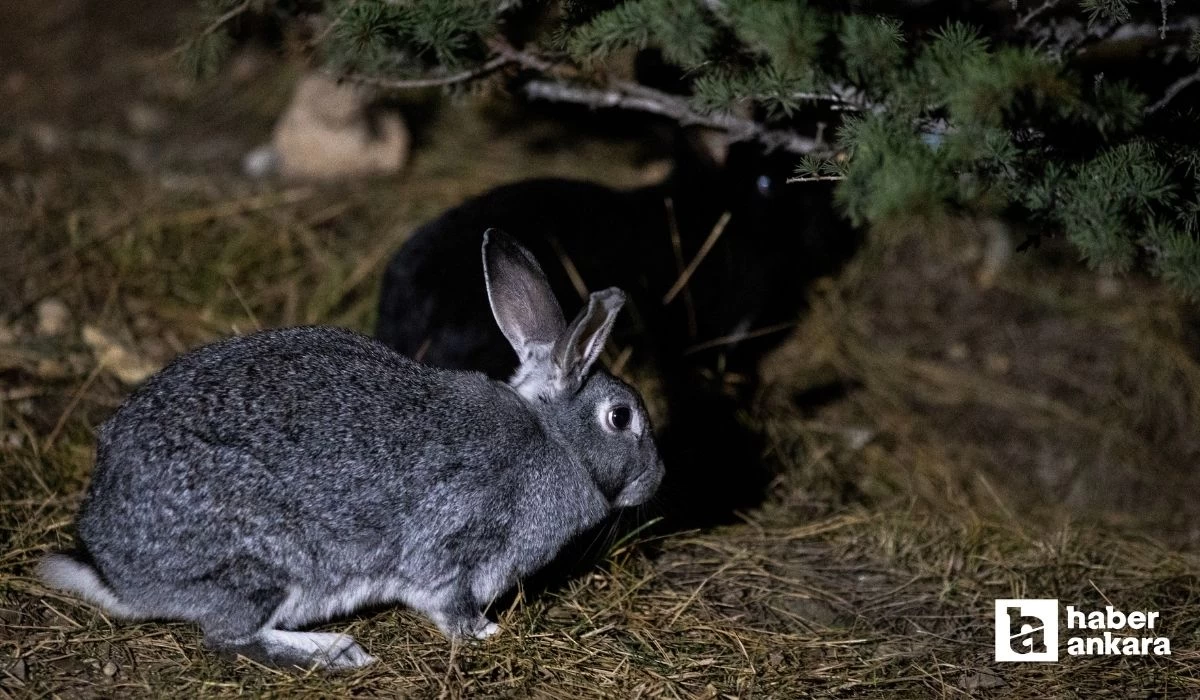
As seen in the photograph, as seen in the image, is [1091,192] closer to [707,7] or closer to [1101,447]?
[707,7]

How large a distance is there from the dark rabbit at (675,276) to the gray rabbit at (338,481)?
92cm

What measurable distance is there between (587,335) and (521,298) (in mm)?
297

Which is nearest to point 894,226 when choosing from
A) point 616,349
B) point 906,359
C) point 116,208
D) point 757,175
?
point 906,359

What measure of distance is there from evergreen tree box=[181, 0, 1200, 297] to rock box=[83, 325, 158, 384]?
57.0 inches

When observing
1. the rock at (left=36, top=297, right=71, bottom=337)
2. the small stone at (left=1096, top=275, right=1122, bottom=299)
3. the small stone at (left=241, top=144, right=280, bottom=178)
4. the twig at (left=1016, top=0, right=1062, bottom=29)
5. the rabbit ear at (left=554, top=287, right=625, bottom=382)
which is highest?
the twig at (left=1016, top=0, right=1062, bottom=29)

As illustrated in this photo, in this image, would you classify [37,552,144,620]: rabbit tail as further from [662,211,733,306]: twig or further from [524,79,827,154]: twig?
[662,211,733,306]: twig

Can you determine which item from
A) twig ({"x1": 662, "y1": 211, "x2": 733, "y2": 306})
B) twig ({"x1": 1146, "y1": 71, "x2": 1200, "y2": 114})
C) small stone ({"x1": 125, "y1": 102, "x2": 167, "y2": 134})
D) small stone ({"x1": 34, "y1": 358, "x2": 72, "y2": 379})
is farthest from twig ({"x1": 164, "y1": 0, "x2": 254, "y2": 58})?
twig ({"x1": 1146, "y1": 71, "x2": 1200, "y2": 114})

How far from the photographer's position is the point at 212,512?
3756mm

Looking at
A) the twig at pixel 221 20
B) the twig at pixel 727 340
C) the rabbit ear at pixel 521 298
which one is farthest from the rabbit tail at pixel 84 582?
the twig at pixel 727 340

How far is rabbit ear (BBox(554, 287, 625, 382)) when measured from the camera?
4.05 metres

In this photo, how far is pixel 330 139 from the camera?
7.22 metres

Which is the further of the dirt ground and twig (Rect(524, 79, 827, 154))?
twig (Rect(524, 79, 827, 154))

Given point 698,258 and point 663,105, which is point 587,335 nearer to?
point 663,105

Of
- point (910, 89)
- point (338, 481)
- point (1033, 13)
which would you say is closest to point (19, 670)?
point (338, 481)
